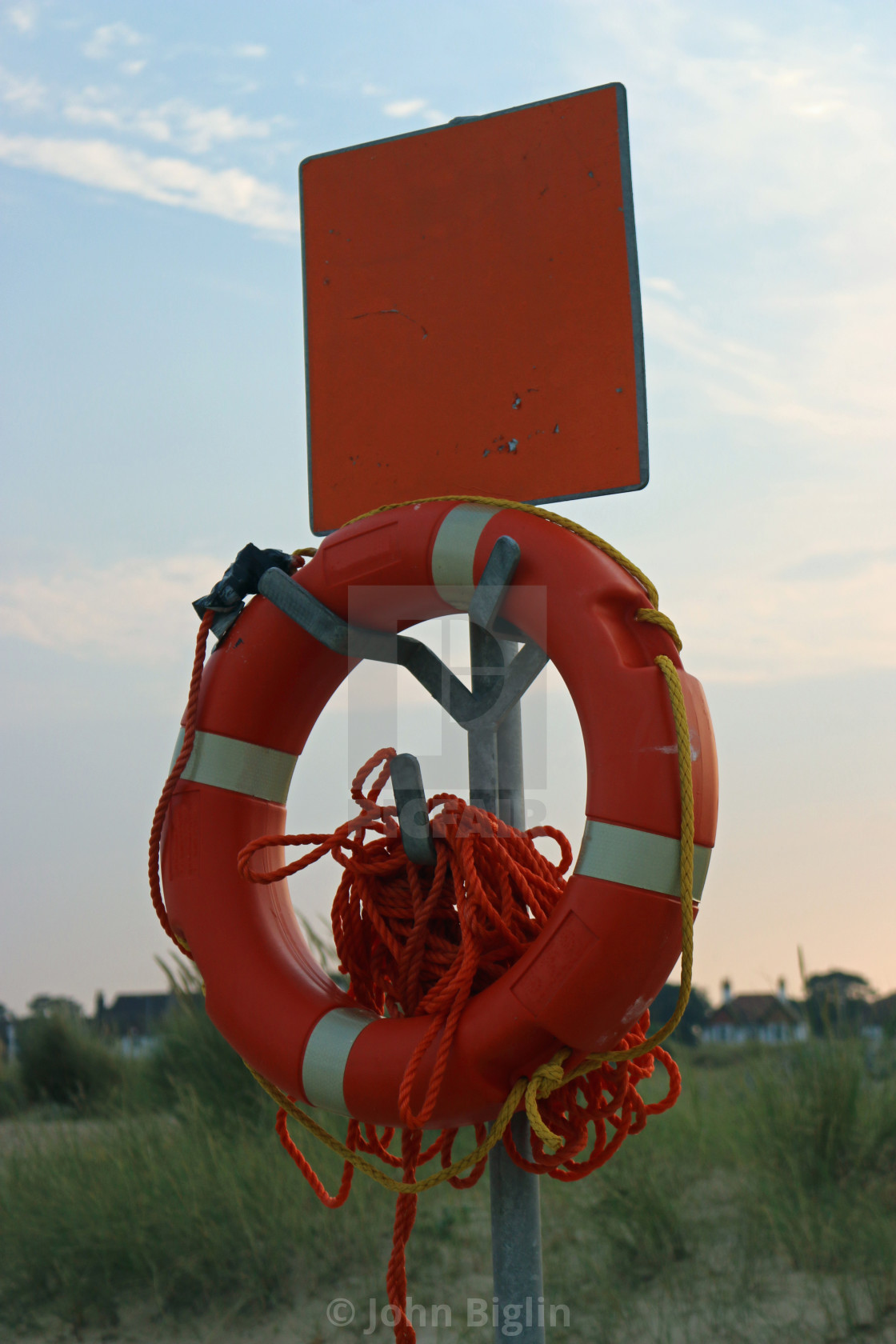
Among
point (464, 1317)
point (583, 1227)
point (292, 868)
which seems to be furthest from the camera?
point (583, 1227)

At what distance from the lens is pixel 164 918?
1.99 metres

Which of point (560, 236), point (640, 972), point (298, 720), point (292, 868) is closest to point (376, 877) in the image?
point (292, 868)

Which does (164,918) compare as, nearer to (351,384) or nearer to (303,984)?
(303,984)

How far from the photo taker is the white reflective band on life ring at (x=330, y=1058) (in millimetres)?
1706

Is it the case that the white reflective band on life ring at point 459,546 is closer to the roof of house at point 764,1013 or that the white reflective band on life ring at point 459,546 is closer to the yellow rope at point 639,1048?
the yellow rope at point 639,1048

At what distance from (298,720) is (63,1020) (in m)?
4.68

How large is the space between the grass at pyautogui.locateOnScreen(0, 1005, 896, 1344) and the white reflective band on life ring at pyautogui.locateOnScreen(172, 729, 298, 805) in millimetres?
2027

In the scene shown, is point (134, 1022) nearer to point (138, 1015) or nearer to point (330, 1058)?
point (138, 1015)

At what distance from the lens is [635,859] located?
1.61m

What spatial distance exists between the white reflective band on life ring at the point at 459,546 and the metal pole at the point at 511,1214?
26 centimetres

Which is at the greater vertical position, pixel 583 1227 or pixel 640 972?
pixel 640 972

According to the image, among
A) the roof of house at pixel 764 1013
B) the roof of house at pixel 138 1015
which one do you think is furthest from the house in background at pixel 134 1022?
the roof of house at pixel 764 1013

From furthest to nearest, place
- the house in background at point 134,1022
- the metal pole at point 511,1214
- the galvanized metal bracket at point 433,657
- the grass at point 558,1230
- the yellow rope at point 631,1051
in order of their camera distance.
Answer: the house in background at point 134,1022, the grass at point 558,1230, the galvanized metal bracket at point 433,657, the metal pole at point 511,1214, the yellow rope at point 631,1051

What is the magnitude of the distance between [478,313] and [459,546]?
513 millimetres
